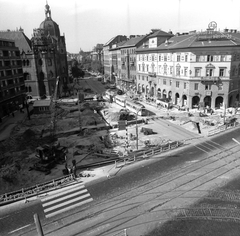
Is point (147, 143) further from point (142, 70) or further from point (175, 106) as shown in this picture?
point (142, 70)

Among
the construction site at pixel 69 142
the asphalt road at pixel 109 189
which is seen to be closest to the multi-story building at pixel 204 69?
the construction site at pixel 69 142

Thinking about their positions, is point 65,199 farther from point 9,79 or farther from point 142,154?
point 9,79

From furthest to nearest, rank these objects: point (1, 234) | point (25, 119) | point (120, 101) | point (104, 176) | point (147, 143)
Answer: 1. point (120, 101)
2. point (25, 119)
3. point (147, 143)
4. point (104, 176)
5. point (1, 234)

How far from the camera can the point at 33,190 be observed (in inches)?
963

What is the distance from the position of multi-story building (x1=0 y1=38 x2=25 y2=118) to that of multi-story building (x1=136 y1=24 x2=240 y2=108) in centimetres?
4290

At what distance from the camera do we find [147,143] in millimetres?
37250

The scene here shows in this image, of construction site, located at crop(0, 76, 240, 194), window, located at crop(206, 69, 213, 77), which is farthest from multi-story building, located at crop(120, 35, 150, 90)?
window, located at crop(206, 69, 213, 77)

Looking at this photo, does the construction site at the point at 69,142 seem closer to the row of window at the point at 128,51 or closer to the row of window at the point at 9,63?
the row of window at the point at 9,63

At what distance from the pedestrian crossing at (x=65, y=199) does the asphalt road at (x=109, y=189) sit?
0.53 m

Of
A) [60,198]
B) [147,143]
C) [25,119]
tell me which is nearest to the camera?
[60,198]

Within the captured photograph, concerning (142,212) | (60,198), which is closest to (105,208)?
(142,212)

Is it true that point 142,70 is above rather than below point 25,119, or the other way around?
above

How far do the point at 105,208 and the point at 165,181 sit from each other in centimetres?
778

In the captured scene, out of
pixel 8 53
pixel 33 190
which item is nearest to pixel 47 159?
pixel 33 190
